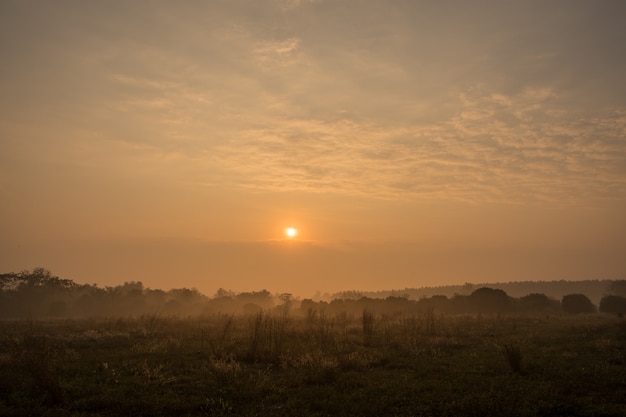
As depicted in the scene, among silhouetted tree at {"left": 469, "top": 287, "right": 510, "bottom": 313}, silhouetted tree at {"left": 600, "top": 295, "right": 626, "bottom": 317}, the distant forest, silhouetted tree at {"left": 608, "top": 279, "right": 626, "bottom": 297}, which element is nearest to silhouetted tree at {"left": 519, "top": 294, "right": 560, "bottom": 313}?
the distant forest

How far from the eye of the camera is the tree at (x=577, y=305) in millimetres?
58812

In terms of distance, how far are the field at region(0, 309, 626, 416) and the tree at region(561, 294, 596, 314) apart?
44.9m

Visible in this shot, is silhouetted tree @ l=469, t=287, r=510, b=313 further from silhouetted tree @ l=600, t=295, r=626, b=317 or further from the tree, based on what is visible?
silhouetted tree @ l=600, t=295, r=626, b=317

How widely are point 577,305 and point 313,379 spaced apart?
6030 cm

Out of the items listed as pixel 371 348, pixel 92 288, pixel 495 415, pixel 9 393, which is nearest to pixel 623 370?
pixel 495 415

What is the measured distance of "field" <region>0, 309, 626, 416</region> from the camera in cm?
1070

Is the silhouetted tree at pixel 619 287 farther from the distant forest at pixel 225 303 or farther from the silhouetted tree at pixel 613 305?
the silhouetted tree at pixel 613 305

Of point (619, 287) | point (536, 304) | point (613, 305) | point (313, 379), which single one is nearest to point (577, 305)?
point (613, 305)

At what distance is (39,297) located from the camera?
237 feet

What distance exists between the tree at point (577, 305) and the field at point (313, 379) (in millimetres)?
44908

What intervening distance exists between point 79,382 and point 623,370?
60.6 feet

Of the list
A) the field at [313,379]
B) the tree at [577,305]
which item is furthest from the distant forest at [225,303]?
the field at [313,379]

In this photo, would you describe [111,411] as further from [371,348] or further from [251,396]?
[371,348]

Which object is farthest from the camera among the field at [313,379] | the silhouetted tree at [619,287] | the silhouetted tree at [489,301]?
the silhouetted tree at [619,287]
